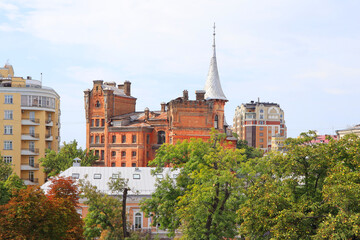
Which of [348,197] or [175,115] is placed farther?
[175,115]

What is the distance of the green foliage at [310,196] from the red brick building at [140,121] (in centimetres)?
5070

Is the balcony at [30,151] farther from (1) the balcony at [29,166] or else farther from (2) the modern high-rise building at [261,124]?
(2) the modern high-rise building at [261,124]

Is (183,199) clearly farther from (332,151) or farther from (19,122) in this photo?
(19,122)

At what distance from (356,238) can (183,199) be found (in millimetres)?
14207

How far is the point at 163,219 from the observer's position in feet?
133

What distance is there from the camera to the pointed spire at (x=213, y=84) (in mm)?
85438

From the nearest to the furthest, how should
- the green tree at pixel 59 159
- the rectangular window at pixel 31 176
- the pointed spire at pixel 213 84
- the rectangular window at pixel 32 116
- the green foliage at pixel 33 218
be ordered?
the green foliage at pixel 33 218 < the green tree at pixel 59 159 < the rectangular window at pixel 32 116 < the rectangular window at pixel 31 176 < the pointed spire at pixel 213 84

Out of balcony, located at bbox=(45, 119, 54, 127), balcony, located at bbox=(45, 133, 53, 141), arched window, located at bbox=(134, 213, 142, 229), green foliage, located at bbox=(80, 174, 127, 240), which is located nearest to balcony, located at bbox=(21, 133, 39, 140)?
balcony, located at bbox=(45, 133, 53, 141)

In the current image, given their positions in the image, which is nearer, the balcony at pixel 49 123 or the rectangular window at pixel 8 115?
the rectangular window at pixel 8 115

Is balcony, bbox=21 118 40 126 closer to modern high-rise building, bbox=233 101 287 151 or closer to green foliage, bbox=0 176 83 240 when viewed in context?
green foliage, bbox=0 176 83 240

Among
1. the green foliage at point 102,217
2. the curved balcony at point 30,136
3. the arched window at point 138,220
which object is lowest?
the arched window at point 138,220

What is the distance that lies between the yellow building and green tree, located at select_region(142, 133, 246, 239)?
39362 millimetres

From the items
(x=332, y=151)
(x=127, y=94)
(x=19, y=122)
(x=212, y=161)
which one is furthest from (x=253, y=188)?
(x=127, y=94)

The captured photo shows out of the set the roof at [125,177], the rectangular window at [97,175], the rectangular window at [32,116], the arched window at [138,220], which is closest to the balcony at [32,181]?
the rectangular window at [32,116]
